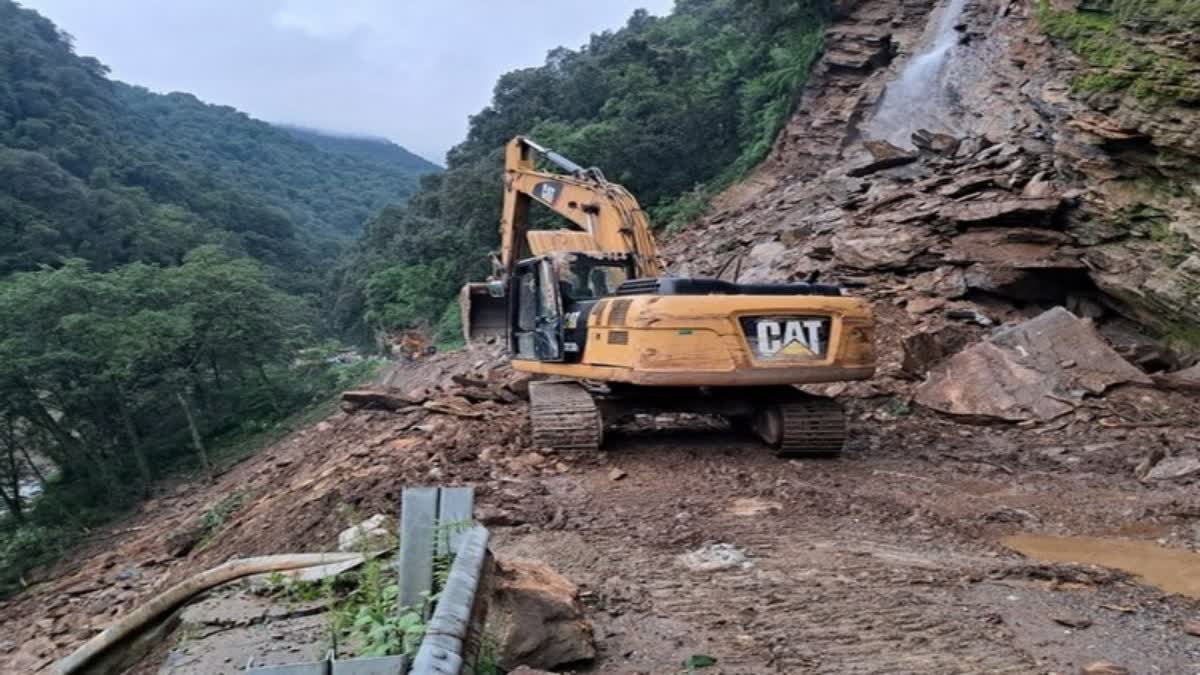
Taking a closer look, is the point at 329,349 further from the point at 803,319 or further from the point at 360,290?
the point at 803,319

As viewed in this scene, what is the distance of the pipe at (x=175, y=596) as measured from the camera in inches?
98.0

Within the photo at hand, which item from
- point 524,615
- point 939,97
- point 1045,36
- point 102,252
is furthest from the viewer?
point 102,252

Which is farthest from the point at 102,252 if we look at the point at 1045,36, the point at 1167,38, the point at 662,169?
the point at 1167,38

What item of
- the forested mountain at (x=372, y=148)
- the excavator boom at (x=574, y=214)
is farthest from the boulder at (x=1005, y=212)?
the forested mountain at (x=372, y=148)

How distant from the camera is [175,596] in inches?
103

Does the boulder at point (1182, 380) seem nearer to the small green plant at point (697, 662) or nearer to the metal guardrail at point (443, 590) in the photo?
the small green plant at point (697, 662)

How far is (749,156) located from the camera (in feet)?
76.7

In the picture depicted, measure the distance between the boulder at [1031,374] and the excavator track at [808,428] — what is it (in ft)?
6.69

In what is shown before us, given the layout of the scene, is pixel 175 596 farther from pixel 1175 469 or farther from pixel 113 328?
pixel 113 328

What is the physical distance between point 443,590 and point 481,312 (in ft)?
28.1

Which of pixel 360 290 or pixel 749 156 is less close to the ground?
pixel 749 156

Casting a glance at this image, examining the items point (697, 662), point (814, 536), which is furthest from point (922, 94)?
point (697, 662)

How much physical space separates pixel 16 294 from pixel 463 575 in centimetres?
2478

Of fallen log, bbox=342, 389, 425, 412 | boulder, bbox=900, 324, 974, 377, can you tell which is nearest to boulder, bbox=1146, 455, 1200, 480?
boulder, bbox=900, 324, 974, 377
